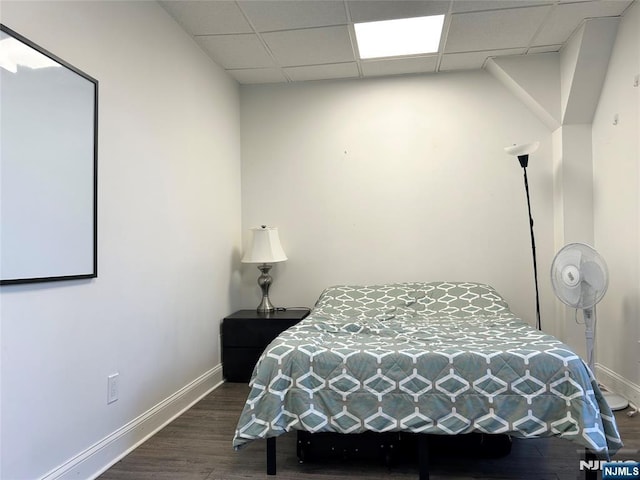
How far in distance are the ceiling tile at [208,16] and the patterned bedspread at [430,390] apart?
2.00 meters

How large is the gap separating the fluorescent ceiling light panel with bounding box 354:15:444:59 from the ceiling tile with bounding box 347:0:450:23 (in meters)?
0.07

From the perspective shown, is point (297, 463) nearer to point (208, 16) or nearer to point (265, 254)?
point (265, 254)

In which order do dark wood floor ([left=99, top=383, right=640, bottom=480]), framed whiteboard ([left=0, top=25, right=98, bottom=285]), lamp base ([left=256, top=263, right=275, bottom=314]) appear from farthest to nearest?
1. lamp base ([left=256, top=263, right=275, bottom=314])
2. dark wood floor ([left=99, top=383, right=640, bottom=480])
3. framed whiteboard ([left=0, top=25, right=98, bottom=285])

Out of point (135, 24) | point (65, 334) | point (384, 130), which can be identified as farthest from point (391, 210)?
point (65, 334)

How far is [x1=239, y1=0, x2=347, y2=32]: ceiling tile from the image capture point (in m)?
2.54

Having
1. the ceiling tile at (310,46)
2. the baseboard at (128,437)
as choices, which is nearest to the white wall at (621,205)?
the ceiling tile at (310,46)

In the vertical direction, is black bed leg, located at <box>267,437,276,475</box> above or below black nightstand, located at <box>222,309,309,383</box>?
below

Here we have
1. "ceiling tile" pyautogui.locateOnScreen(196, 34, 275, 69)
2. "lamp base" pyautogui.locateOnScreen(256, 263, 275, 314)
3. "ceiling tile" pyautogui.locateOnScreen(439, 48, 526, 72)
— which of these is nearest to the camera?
"ceiling tile" pyautogui.locateOnScreen(196, 34, 275, 69)

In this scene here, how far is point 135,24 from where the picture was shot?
231 centimetres

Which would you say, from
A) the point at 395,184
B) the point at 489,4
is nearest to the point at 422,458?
the point at 395,184

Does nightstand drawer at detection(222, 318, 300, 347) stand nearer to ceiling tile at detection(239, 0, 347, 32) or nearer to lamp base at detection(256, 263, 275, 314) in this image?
lamp base at detection(256, 263, 275, 314)

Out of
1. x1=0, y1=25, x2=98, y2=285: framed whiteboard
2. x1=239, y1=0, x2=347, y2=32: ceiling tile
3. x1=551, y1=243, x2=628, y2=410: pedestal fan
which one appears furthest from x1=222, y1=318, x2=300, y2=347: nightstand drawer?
x1=239, y1=0, x2=347, y2=32: ceiling tile

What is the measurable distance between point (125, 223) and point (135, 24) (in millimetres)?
1097

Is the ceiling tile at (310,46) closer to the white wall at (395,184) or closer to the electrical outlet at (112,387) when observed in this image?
the white wall at (395,184)
